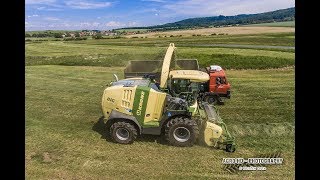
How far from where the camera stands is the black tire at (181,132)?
11641 mm

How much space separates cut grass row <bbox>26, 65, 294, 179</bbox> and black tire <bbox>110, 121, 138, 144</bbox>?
0.24m

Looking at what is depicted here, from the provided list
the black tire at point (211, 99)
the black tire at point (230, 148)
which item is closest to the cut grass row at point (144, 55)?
the black tire at point (211, 99)

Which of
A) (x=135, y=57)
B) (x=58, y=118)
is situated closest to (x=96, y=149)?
(x=58, y=118)

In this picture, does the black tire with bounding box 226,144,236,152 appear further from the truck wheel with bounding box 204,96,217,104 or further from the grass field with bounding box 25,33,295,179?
the truck wheel with bounding box 204,96,217,104

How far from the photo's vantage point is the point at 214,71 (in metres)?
17.9

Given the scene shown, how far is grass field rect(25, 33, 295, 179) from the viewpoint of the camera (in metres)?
10.6

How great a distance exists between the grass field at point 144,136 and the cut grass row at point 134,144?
32 millimetres

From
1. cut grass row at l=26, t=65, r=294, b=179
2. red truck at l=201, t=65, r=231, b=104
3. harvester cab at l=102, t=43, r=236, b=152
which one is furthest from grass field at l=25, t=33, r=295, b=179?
red truck at l=201, t=65, r=231, b=104

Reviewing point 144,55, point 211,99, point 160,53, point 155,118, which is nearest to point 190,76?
point 211,99

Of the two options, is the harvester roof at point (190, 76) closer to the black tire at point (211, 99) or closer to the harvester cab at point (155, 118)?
the black tire at point (211, 99)

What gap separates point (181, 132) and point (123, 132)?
209 cm

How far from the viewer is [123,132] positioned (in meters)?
12.1
